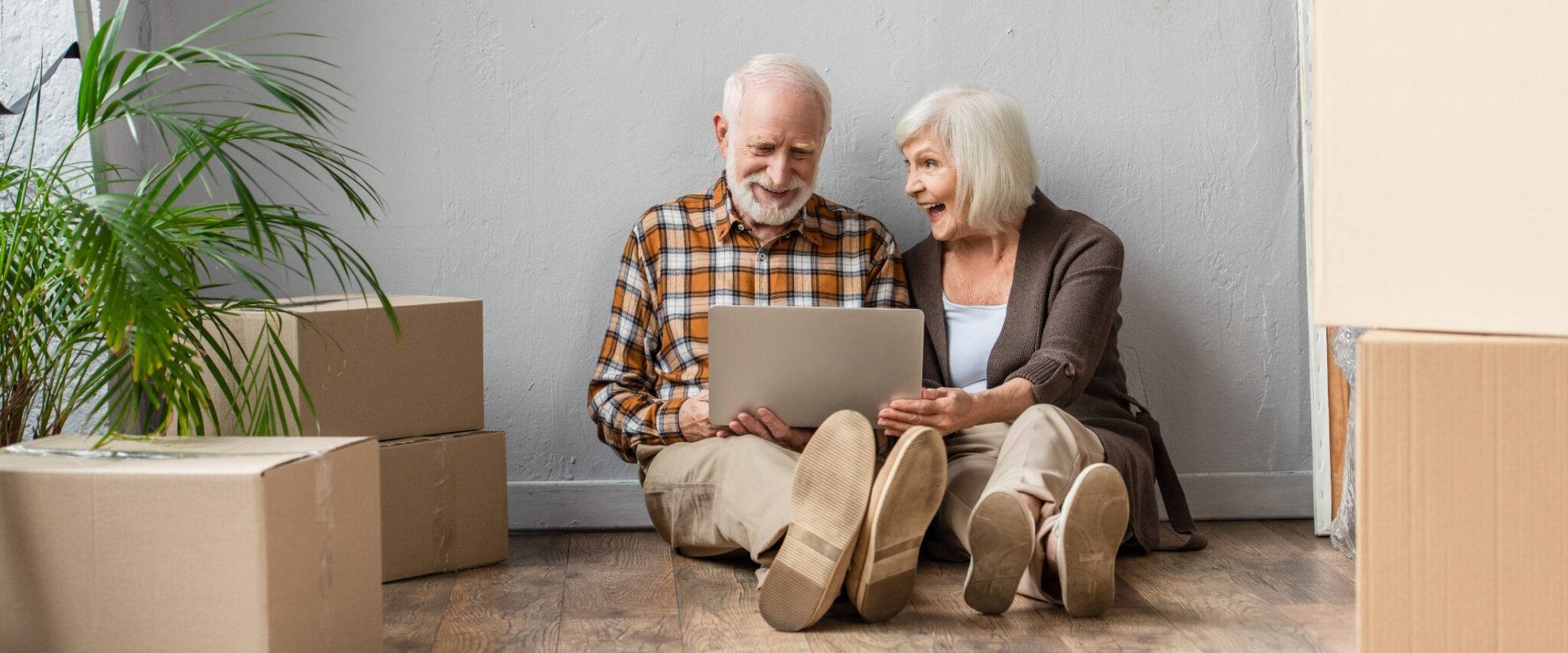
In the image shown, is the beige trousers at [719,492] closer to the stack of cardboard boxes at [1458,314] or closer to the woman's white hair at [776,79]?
the woman's white hair at [776,79]

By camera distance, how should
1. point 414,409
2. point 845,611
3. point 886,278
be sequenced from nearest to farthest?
1. point 845,611
2. point 414,409
3. point 886,278

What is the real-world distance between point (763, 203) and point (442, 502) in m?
0.83

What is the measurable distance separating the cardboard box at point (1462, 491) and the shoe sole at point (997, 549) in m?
0.88

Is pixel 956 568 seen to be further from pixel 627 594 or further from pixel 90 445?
pixel 90 445

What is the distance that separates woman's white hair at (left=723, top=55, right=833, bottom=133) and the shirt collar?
151mm

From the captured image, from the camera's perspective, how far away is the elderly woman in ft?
6.89

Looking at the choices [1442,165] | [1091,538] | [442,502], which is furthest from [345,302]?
[1442,165]

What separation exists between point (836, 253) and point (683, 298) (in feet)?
1.07

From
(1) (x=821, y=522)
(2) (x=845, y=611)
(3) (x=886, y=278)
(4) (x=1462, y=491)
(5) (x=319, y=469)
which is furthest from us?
(3) (x=886, y=278)

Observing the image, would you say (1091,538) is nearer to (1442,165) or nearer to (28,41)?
(1442,165)

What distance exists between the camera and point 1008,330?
234 centimetres

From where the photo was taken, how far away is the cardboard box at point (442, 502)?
2092mm

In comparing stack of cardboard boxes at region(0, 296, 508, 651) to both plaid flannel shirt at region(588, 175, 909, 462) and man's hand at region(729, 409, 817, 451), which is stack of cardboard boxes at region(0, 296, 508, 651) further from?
plaid flannel shirt at region(588, 175, 909, 462)

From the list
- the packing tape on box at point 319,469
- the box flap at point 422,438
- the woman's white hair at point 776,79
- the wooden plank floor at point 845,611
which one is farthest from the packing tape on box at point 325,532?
the woman's white hair at point 776,79
